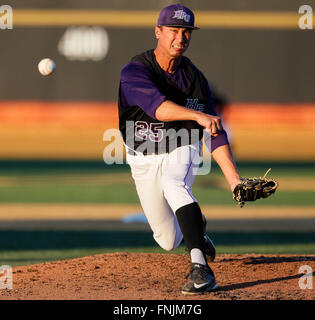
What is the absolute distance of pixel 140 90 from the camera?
4.96 m

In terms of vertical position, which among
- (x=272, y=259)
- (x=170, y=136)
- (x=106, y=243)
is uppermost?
(x=170, y=136)

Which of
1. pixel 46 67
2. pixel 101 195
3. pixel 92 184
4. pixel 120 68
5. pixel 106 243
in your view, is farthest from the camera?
pixel 120 68

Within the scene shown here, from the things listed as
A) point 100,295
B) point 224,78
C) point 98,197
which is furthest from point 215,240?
point 224,78

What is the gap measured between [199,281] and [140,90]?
125cm

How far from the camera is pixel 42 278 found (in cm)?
552

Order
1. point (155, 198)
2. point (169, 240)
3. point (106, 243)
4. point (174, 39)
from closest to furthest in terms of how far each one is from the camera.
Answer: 1. point (174, 39)
2. point (155, 198)
3. point (169, 240)
4. point (106, 243)

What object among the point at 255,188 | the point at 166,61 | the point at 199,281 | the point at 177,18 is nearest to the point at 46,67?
the point at 166,61

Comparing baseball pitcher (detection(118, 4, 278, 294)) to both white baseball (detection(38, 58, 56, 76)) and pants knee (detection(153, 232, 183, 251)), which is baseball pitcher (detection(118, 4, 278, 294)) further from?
white baseball (detection(38, 58, 56, 76))

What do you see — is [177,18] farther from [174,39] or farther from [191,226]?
[191,226]

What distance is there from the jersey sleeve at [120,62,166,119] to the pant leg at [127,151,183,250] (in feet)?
1.33

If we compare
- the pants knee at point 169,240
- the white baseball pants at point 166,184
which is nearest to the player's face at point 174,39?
the white baseball pants at point 166,184

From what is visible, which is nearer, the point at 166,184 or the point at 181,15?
the point at 181,15

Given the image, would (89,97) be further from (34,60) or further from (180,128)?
(180,128)

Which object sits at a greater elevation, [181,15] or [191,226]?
[181,15]
